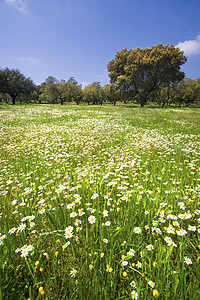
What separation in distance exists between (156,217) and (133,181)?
109cm

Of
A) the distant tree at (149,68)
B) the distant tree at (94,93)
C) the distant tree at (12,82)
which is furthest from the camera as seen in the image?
the distant tree at (94,93)

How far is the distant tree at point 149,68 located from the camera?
33.0 m

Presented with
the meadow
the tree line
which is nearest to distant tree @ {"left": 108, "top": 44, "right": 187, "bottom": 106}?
the tree line

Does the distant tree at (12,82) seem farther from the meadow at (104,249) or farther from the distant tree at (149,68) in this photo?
the meadow at (104,249)

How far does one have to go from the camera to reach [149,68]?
34.8m

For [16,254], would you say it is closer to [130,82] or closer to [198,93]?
[130,82]

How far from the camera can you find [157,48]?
3466 centimetres

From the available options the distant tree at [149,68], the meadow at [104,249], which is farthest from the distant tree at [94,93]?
the meadow at [104,249]

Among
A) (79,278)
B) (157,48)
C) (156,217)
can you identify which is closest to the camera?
(79,278)

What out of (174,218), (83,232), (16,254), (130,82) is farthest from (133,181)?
(130,82)

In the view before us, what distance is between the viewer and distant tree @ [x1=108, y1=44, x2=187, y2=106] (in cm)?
3303

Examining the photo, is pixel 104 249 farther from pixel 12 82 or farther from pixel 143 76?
pixel 12 82

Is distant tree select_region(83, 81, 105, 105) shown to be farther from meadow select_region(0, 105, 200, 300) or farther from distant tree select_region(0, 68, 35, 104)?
meadow select_region(0, 105, 200, 300)

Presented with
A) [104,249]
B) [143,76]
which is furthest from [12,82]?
[104,249]
